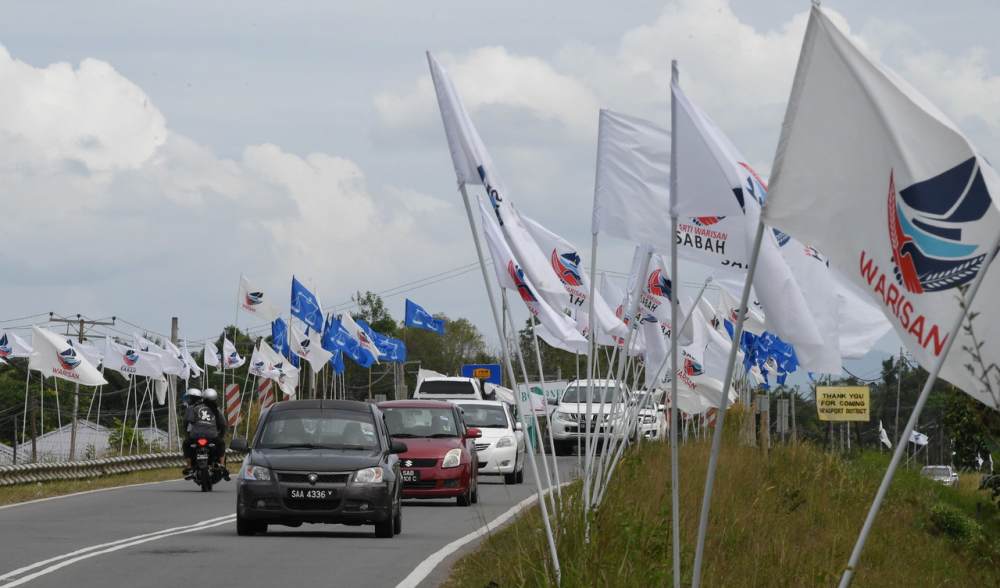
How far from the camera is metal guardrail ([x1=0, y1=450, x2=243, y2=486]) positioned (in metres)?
29.7

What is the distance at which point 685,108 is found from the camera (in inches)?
355

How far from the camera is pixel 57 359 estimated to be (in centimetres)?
4519

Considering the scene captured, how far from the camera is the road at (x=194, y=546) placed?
14336 mm

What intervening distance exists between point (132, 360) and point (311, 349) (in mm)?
6695

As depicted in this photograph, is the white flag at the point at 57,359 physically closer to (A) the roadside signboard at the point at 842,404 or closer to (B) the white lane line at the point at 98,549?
(A) the roadside signboard at the point at 842,404

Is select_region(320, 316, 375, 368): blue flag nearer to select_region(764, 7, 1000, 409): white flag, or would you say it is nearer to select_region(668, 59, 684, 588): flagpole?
select_region(668, 59, 684, 588): flagpole

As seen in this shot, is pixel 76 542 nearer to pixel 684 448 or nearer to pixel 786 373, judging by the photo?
pixel 684 448

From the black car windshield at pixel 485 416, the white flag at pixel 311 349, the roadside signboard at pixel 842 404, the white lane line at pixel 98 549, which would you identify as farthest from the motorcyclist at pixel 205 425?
the white flag at pixel 311 349

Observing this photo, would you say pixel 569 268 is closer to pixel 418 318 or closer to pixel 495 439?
pixel 495 439

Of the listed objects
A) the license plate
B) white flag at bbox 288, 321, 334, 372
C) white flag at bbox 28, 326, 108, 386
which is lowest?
the license plate

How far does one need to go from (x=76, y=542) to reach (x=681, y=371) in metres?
13.7

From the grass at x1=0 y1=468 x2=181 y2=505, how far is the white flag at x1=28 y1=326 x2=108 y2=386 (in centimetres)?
747

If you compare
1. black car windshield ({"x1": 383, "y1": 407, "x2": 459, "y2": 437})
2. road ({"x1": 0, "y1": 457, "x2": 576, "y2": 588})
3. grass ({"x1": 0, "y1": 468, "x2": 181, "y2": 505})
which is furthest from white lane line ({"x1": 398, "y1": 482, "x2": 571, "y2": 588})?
grass ({"x1": 0, "y1": 468, "x2": 181, "y2": 505})

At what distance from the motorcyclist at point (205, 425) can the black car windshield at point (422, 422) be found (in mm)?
3466
